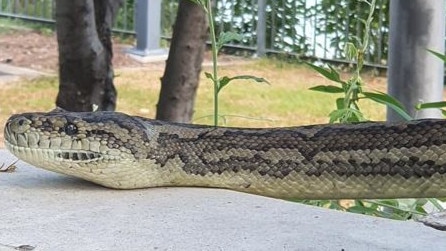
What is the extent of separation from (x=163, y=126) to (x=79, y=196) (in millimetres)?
497

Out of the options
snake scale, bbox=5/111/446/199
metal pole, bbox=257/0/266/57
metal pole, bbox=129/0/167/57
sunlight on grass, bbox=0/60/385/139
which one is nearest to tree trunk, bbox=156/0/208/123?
sunlight on grass, bbox=0/60/385/139

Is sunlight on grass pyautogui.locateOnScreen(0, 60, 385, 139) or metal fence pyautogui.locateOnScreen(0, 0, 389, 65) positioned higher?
metal fence pyautogui.locateOnScreen(0, 0, 389, 65)

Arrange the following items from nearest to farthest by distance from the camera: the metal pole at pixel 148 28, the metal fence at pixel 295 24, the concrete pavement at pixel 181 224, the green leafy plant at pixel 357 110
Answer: the concrete pavement at pixel 181 224, the green leafy plant at pixel 357 110, the metal fence at pixel 295 24, the metal pole at pixel 148 28

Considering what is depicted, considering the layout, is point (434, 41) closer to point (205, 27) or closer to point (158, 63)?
point (205, 27)

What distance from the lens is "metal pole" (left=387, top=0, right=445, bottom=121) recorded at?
529 centimetres

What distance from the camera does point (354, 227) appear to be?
11.6 ft

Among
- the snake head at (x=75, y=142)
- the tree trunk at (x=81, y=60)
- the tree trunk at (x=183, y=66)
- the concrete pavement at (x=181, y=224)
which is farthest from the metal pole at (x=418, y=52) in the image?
the tree trunk at (x=81, y=60)

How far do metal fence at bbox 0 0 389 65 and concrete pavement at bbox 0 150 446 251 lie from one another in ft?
30.6

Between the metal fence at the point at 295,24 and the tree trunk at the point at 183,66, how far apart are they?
5.88 meters

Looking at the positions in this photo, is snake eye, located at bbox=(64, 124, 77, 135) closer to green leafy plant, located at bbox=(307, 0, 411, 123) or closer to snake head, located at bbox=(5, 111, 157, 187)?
snake head, located at bbox=(5, 111, 157, 187)

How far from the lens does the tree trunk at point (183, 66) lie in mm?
7465

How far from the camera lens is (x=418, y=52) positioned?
5.30 meters

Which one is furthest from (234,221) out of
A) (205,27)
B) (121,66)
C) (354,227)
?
(121,66)

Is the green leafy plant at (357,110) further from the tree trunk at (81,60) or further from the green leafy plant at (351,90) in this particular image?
the tree trunk at (81,60)
